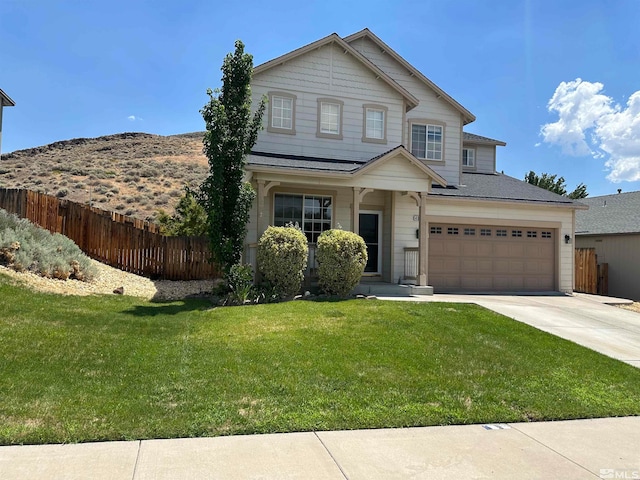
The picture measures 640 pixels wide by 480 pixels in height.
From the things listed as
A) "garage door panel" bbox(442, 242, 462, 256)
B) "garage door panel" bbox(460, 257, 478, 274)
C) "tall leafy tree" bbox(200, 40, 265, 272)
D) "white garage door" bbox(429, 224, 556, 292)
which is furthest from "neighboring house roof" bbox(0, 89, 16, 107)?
"garage door panel" bbox(460, 257, 478, 274)

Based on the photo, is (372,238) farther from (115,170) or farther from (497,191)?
(115,170)

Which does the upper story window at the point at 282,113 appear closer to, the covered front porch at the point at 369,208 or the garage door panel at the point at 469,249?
the covered front porch at the point at 369,208

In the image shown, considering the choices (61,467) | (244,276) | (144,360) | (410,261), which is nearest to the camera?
(61,467)

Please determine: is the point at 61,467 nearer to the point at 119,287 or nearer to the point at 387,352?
the point at 387,352

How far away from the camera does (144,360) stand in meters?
6.44

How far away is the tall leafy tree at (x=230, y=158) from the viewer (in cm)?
1156

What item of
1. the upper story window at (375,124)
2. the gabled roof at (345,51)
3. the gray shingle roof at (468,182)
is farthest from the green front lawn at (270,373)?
the gabled roof at (345,51)

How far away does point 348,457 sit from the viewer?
13.9ft

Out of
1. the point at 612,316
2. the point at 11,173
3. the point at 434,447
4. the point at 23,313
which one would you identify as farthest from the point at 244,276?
the point at 11,173

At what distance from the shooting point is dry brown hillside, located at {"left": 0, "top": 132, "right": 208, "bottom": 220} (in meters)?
33.3

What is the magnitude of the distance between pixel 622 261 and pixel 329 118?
1414 cm

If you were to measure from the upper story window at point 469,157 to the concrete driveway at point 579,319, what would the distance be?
6.69 m

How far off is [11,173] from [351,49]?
3347cm

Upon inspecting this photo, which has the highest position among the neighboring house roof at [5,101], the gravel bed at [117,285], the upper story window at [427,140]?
the neighboring house roof at [5,101]
